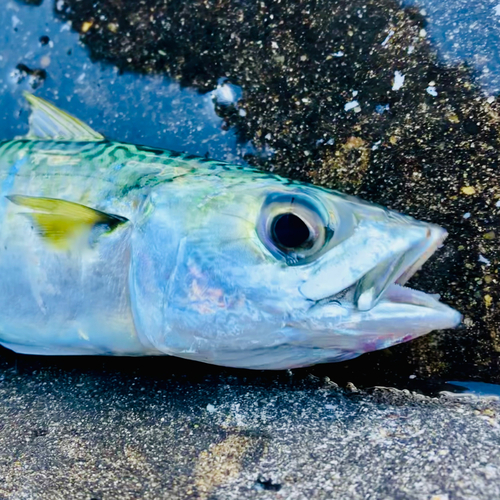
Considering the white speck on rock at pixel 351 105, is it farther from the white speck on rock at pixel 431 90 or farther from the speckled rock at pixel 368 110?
the white speck on rock at pixel 431 90

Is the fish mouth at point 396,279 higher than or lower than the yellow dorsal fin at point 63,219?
higher

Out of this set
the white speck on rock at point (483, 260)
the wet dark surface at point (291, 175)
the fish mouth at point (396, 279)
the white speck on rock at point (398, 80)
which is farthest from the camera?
the white speck on rock at point (398, 80)

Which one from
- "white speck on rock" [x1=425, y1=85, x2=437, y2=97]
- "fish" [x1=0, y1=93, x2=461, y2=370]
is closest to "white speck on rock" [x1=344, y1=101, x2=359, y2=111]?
"white speck on rock" [x1=425, y1=85, x2=437, y2=97]

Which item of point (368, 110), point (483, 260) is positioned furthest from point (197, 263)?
point (483, 260)

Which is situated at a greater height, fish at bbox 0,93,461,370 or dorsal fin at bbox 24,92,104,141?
dorsal fin at bbox 24,92,104,141

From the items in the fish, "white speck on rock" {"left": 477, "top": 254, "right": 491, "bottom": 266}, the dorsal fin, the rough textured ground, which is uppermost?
the dorsal fin

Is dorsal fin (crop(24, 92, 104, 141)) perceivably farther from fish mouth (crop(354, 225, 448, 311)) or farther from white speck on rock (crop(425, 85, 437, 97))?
white speck on rock (crop(425, 85, 437, 97))

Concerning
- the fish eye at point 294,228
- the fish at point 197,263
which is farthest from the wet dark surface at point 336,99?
the fish eye at point 294,228

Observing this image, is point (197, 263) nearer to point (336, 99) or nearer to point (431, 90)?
point (336, 99)
